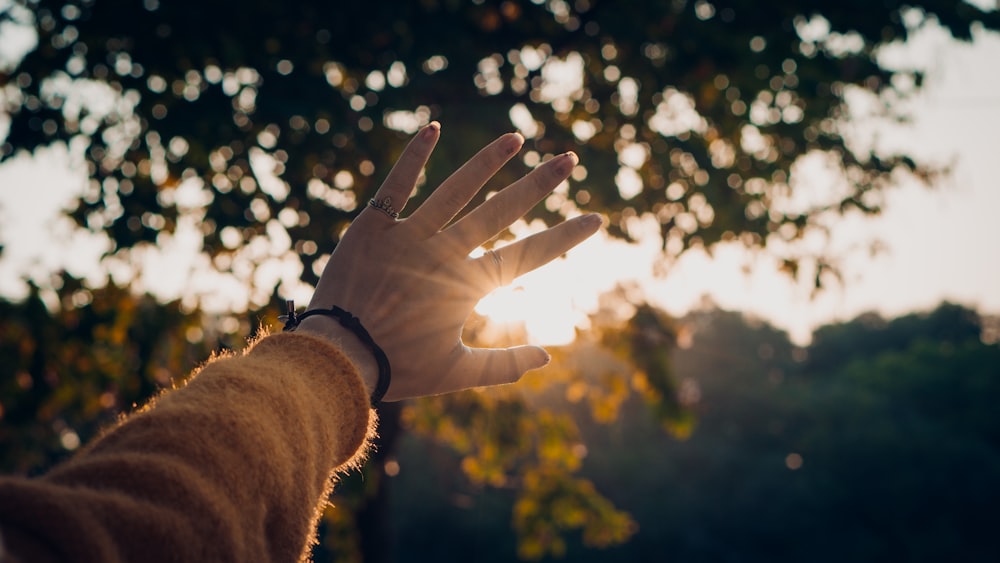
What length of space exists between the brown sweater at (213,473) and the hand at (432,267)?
0.18 metres

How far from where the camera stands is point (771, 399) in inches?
1387

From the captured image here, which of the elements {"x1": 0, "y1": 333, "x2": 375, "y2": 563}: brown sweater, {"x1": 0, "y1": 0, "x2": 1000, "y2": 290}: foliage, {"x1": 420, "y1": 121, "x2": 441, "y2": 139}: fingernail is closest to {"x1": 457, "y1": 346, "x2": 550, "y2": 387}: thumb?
{"x1": 0, "y1": 333, "x2": 375, "y2": 563}: brown sweater

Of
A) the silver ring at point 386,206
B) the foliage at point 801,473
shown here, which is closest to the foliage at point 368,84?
the silver ring at point 386,206

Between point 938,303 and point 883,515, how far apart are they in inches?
962

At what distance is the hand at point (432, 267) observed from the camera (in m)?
1.53

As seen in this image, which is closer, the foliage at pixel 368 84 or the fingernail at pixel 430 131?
the fingernail at pixel 430 131

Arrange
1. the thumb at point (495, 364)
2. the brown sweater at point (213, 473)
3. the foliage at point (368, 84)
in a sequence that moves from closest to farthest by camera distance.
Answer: the brown sweater at point (213, 473)
the thumb at point (495, 364)
the foliage at point (368, 84)

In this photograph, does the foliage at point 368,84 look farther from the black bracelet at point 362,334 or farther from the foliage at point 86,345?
the black bracelet at point 362,334

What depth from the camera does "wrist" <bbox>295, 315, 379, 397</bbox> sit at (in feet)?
5.06

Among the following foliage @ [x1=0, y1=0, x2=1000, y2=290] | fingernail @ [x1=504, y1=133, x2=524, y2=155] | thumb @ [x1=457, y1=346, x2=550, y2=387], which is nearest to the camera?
fingernail @ [x1=504, y1=133, x2=524, y2=155]

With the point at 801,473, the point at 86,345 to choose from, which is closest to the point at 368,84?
the point at 86,345

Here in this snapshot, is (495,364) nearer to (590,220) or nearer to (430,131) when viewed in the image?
(590,220)

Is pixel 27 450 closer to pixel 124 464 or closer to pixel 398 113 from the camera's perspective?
pixel 398 113

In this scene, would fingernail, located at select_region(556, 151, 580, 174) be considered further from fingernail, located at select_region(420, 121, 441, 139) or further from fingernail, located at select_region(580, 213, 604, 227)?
fingernail, located at select_region(420, 121, 441, 139)
